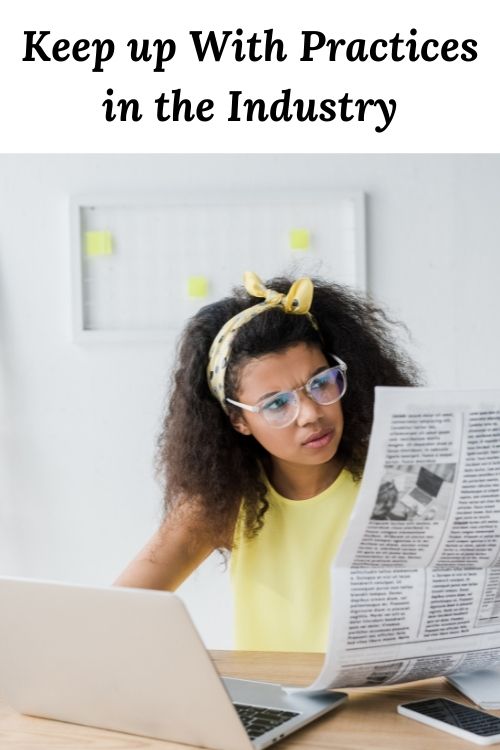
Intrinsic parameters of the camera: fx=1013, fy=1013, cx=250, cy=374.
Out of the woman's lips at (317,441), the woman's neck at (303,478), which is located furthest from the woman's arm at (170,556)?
the woman's lips at (317,441)

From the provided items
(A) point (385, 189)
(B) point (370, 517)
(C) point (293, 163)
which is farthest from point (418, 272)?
(B) point (370, 517)

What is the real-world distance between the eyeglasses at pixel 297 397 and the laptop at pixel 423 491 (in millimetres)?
564

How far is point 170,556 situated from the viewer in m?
1.64

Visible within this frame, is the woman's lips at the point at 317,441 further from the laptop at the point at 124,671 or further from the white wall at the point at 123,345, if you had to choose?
the white wall at the point at 123,345

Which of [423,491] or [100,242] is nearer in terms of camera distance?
[423,491]

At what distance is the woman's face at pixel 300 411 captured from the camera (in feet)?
5.03

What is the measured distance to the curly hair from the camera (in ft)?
5.47

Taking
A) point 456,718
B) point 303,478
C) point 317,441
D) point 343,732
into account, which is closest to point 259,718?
point 343,732

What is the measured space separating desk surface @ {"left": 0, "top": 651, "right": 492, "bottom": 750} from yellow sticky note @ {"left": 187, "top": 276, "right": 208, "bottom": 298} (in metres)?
1.68

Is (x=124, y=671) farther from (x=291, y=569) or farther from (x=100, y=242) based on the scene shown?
(x=100, y=242)

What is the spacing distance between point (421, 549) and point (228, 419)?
732mm
